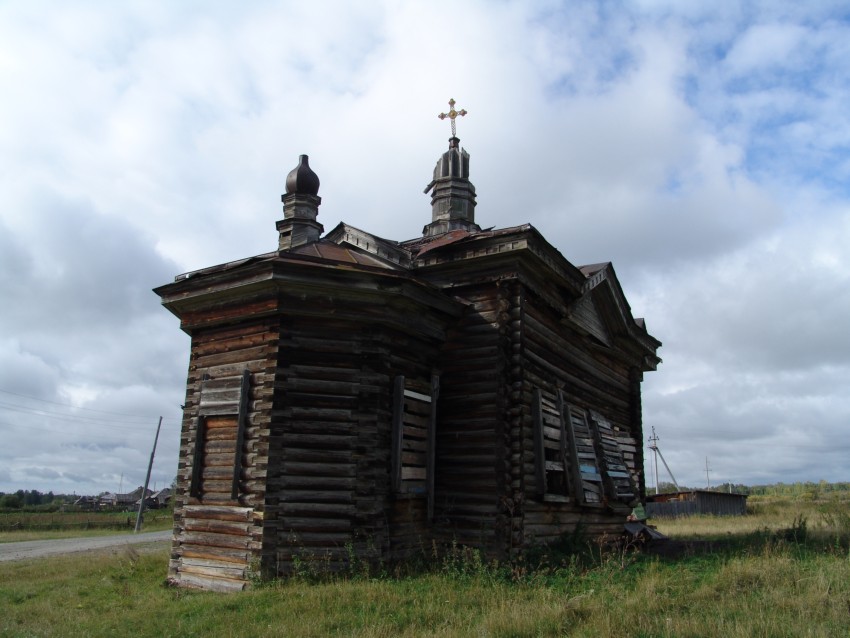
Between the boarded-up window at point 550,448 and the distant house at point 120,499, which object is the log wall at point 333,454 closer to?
the boarded-up window at point 550,448

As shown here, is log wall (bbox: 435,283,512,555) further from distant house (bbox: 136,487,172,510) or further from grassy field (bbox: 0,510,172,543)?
distant house (bbox: 136,487,172,510)

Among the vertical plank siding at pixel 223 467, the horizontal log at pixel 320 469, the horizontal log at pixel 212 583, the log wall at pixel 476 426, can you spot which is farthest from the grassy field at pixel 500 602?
the horizontal log at pixel 320 469

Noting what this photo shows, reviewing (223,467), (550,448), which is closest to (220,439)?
(223,467)

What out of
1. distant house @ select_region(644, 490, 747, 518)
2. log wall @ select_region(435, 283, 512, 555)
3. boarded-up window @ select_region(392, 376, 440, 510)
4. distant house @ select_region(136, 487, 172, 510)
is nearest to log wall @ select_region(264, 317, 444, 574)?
boarded-up window @ select_region(392, 376, 440, 510)

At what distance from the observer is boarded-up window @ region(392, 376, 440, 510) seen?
34.3ft

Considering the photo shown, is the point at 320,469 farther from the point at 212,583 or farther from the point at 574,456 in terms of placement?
the point at 574,456

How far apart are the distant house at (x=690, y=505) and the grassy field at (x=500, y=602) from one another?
24.5 m

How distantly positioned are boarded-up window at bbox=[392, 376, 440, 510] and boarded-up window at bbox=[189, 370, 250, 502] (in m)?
2.30

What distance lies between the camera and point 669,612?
23.4 feet

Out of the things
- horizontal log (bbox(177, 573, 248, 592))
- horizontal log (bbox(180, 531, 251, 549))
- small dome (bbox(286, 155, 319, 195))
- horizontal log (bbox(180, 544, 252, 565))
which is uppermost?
small dome (bbox(286, 155, 319, 195))

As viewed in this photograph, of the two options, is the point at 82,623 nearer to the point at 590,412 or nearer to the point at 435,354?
the point at 435,354

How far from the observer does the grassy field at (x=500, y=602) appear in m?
6.70

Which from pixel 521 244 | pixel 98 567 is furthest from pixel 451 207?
pixel 98 567

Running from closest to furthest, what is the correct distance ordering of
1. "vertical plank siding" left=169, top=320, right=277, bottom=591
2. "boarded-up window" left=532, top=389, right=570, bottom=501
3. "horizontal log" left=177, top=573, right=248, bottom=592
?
"horizontal log" left=177, top=573, right=248, bottom=592
"vertical plank siding" left=169, top=320, right=277, bottom=591
"boarded-up window" left=532, top=389, right=570, bottom=501
